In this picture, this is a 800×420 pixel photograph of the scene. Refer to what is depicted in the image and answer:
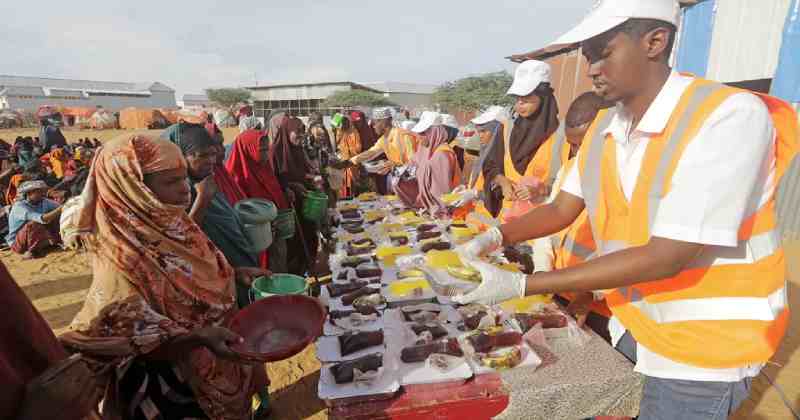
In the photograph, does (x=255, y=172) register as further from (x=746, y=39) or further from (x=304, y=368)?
(x=746, y=39)

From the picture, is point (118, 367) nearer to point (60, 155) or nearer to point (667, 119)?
point (667, 119)

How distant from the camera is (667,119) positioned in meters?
1.20

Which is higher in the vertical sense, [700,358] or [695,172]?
[695,172]

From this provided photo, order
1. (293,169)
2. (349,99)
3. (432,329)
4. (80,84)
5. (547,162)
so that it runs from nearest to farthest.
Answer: (432,329)
(547,162)
(293,169)
(349,99)
(80,84)

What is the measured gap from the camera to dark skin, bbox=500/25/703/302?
44.7 inches

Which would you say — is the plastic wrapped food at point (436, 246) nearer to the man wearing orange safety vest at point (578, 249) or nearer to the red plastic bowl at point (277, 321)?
the man wearing orange safety vest at point (578, 249)

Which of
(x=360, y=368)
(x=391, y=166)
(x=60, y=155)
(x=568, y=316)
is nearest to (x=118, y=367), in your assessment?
(x=360, y=368)

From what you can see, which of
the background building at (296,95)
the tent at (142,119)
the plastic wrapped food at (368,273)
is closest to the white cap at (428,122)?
the plastic wrapped food at (368,273)

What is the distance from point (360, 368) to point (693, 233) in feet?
4.48

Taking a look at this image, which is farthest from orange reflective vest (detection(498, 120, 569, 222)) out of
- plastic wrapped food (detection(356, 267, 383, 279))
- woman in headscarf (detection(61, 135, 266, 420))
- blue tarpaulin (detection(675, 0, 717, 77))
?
blue tarpaulin (detection(675, 0, 717, 77))

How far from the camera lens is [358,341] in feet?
6.18

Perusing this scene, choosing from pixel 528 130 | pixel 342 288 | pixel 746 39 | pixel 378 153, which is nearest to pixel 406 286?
pixel 342 288

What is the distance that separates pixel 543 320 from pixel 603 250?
66 cm

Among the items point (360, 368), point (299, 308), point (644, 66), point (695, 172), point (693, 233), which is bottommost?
point (360, 368)
